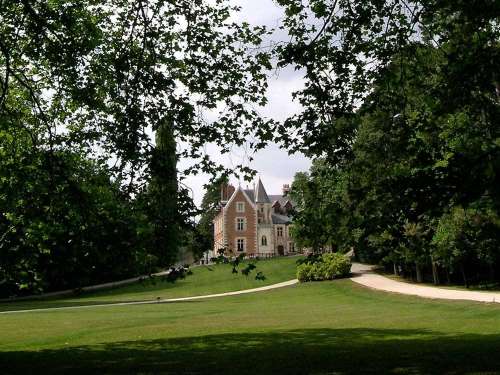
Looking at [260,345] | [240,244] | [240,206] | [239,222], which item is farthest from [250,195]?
[260,345]

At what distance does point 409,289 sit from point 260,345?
979 inches

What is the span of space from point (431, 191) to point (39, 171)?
9.13m

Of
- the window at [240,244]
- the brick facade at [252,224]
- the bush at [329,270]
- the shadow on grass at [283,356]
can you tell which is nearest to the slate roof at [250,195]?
the brick facade at [252,224]

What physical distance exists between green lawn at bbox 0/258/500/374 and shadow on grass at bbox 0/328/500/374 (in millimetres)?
17

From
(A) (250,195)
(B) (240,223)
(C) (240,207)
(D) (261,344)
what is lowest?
(D) (261,344)

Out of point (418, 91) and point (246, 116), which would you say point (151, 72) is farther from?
point (418, 91)

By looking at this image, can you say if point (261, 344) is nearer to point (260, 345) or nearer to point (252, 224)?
point (260, 345)

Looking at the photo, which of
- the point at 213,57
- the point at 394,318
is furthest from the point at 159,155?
the point at 394,318

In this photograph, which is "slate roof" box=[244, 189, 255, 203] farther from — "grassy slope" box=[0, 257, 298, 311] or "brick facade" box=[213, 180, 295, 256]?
"grassy slope" box=[0, 257, 298, 311]

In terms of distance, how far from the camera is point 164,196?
10.6 metres

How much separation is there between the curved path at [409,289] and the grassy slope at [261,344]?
5047 mm

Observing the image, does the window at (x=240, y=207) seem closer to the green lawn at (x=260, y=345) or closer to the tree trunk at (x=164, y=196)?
the green lawn at (x=260, y=345)

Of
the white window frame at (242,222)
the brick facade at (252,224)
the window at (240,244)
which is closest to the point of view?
the brick facade at (252,224)

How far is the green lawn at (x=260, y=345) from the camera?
8969 millimetres
